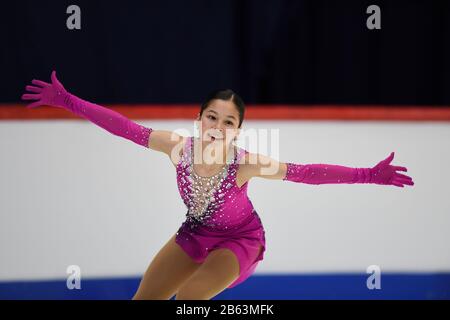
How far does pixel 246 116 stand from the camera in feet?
11.6

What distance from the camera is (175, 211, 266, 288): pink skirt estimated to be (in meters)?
2.72

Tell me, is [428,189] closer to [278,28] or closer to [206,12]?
[278,28]

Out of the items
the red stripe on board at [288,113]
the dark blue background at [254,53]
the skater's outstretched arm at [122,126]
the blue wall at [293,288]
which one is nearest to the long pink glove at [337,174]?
the skater's outstretched arm at [122,126]

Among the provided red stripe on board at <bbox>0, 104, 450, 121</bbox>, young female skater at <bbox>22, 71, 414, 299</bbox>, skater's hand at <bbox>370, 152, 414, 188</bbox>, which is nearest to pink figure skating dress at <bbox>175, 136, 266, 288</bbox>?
young female skater at <bbox>22, 71, 414, 299</bbox>

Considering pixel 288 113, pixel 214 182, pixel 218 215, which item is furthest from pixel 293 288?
pixel 214 182

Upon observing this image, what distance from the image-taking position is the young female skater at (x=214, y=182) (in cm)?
263

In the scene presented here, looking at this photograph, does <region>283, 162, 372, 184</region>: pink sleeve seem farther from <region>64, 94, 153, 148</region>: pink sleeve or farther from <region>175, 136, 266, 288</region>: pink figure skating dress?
<region>64, 94, 153, 148</region>: pink sleeve

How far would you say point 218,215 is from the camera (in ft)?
9.12

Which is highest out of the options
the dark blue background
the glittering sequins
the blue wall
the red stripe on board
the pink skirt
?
the dark blue background

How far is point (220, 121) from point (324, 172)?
464 millimetres

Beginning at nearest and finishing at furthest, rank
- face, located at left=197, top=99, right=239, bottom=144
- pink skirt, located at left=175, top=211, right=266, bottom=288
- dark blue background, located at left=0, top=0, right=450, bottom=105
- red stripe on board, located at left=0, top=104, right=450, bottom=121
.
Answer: face, located at left=197, top=99, right=239, bottom=144 < pink skirt, located at left=175, top=211, right=266, bottom=288 < red stripe on board, located at left=0, top=104, right=450, bottom=121 < dark blue background, located at left=0, top=0, right=450, bottom=105

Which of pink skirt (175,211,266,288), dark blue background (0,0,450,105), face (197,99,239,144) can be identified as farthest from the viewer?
dark blue background (0,0,450,105)
